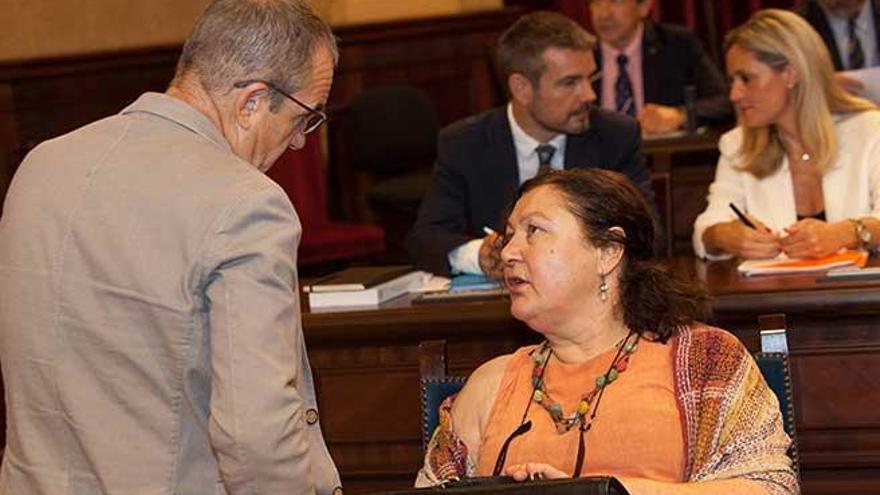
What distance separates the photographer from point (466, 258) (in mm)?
4559

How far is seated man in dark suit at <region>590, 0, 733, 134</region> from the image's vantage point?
7.60 m

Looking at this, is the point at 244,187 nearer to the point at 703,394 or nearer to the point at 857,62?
the point at 703,394

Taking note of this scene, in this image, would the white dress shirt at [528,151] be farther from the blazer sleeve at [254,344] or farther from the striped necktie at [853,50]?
the striped necktie at [853,50]

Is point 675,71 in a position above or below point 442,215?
above

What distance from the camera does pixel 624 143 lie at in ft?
16.1

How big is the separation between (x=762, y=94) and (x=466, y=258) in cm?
102

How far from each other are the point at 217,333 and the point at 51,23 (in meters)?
6.27

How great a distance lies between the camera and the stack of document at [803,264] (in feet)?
13.4

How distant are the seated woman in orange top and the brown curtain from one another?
631cm

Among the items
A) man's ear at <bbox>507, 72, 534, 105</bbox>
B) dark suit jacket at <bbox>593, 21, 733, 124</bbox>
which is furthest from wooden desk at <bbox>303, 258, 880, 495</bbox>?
dark suit jacket at <bbox>593, 21, 733, 124</bbox>

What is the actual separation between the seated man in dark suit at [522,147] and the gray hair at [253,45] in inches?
93.9

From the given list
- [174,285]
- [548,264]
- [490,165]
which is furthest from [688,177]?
[174,285]

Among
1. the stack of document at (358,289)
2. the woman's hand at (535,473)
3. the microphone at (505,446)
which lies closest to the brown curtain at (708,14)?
the stack of document at (358,289)

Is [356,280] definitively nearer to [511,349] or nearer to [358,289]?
[358,289]
